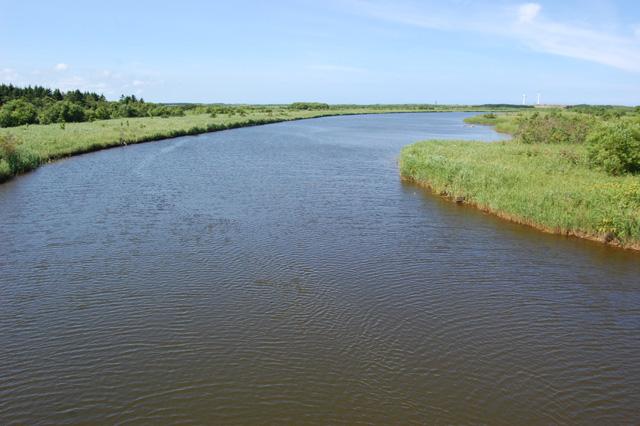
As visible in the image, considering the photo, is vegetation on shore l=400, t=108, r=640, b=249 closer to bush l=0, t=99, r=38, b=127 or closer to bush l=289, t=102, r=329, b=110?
bush l=0, t=99, r=38, b=127

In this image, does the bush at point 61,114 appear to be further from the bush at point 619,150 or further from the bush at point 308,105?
the bush at point 308,105

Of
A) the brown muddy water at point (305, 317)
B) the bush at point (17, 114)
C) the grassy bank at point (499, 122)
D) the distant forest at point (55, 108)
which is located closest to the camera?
the brown muddy water at point (305, 317)

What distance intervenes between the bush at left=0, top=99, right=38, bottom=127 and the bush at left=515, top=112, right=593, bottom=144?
59.1 m

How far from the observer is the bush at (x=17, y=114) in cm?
6078

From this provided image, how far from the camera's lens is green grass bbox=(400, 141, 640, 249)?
1881cm

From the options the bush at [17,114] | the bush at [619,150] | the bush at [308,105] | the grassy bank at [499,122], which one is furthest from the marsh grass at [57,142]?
the bush at [308,105]

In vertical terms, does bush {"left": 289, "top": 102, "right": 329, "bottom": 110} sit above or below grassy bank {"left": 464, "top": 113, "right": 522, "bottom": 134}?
above

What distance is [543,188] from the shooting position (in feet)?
74.8

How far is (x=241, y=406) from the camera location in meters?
8.98

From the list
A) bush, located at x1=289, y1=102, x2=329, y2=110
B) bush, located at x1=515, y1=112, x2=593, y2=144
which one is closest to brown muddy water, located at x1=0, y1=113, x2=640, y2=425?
bush, located at x1=515, y1=112, x2=593, y2=144

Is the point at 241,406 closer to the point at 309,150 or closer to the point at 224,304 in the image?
the point at 224,304

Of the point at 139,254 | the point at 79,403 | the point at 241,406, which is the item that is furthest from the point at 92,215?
the point at 241,406

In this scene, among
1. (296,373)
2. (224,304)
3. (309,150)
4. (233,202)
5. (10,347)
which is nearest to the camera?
(296,373)

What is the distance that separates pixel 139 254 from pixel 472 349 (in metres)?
11.0
